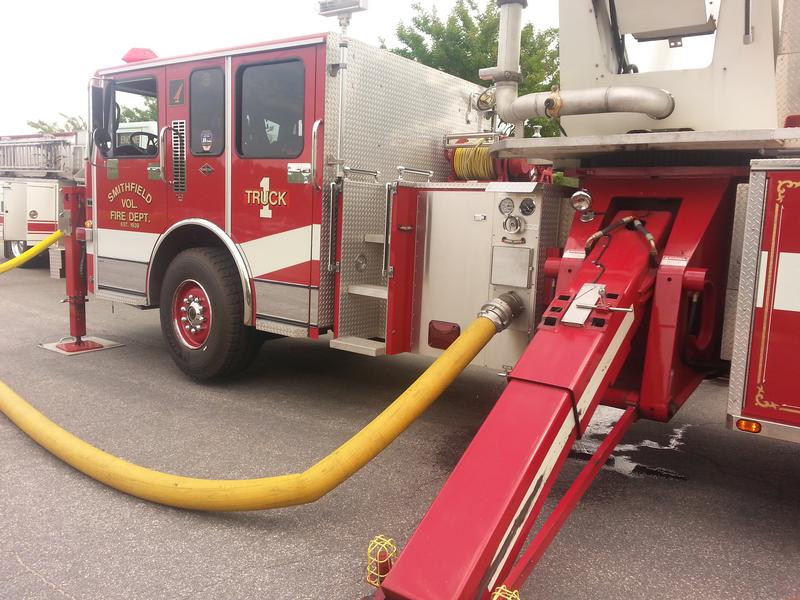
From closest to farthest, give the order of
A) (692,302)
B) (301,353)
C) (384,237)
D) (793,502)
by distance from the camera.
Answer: (692,302) → (793,502) → (384,237) → (301,353)

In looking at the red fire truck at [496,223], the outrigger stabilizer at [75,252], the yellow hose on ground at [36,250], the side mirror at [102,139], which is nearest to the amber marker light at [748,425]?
the red fire truck at [496,223]

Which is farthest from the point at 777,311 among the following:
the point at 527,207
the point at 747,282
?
the point at 527,207

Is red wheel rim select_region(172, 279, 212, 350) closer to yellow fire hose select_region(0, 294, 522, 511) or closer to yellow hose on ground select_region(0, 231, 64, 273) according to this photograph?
yellow fire hose select_region(0, 294, 522, 511)

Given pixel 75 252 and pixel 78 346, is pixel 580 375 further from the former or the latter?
pixel 78 346

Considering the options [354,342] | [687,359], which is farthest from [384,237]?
[687,359]

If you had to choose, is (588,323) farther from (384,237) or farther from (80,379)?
(80,379)

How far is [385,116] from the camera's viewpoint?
516cm

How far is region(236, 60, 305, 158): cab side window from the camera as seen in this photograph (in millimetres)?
4852

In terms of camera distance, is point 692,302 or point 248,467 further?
point 248,467

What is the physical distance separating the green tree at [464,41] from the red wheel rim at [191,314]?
880 cm

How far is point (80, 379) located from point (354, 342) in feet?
8.27

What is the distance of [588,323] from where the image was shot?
312 centimetres

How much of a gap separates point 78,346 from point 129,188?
1.80m

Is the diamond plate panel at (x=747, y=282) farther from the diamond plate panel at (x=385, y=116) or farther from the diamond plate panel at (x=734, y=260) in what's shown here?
the diamond plate panel at (x=385, y=116)
